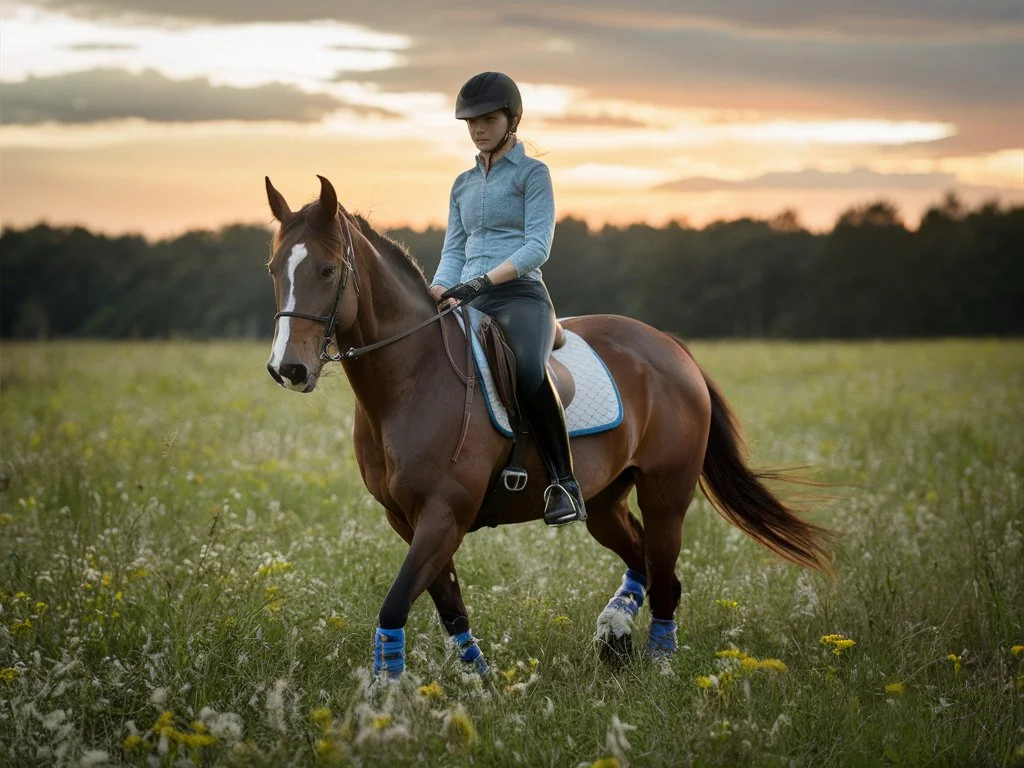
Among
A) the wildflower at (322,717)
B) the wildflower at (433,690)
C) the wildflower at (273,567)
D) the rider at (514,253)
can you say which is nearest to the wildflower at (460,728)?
the wildflower at (433,690)

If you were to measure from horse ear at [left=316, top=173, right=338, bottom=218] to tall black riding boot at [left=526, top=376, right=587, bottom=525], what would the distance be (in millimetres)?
1514

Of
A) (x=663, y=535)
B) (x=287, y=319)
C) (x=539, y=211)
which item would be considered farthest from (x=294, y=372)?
(x=663, y=535)

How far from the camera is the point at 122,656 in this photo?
18.0ft

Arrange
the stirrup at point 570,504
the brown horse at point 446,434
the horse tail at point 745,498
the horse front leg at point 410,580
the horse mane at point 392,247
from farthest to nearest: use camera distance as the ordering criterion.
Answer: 1. the horse tail at point 745,498
2. the stirrup at point 570,504
3. the horse mane at point 392,247
4. the horse front leg at point 410,580
5. the brown horse at point 446,434

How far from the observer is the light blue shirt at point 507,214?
18.0ft

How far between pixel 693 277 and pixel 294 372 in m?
90.0

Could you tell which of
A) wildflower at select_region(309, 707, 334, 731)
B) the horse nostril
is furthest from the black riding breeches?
wildflower at select_region(309, 707, 334, 731)

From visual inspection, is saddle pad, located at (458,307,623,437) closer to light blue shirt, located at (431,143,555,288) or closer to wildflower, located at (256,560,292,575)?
light blue shirt, located at (431,143,555,288)

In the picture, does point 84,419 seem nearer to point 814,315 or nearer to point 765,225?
point 814,315

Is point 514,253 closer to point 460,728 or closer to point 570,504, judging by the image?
point 570,504

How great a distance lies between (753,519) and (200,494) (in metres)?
5.39

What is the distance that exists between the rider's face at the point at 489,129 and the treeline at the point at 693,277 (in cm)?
6283

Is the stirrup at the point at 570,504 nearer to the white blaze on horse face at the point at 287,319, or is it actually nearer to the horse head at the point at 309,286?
the horse head at the point at 309,286

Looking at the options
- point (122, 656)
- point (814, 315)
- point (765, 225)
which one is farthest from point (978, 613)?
point (765, 225)
